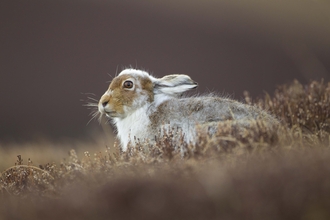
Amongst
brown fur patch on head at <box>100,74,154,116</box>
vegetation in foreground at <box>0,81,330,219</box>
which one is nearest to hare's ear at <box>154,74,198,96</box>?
brown fur patch on head at <box>100,74,154,116</box>

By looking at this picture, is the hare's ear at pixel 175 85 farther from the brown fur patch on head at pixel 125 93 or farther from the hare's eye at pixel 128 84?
the hare's eye at pixel 128 84

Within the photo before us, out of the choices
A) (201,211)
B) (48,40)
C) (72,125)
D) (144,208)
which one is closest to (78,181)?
(144,208)

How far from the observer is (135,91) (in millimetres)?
7637

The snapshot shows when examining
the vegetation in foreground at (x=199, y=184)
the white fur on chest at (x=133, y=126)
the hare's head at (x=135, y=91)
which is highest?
the hare's head at (x=135, y=91)

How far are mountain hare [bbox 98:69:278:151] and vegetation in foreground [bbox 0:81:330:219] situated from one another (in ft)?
2.24

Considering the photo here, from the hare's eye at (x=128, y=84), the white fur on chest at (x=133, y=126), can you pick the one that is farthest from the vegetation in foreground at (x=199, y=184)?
the hare's eye at (x=128, y=84)

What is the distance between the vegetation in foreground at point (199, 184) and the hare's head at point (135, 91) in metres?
1.41

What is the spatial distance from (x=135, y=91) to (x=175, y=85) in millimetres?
616

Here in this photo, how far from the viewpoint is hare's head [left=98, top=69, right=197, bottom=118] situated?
7559mm

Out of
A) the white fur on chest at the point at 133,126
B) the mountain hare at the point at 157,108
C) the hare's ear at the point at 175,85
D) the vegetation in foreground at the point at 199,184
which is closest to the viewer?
the vegetation in foreground at the point at 199,184

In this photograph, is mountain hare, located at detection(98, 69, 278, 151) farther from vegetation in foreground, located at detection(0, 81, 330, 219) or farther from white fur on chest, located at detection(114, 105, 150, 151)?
vegetation in foreground, located at detection(0, 81, 330, 219)

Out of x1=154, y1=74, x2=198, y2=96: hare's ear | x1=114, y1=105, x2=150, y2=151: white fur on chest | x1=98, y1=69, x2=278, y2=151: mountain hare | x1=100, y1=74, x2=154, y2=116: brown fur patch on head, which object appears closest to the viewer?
x1=98, y1=69, x2=278, y2=151: mountain hare

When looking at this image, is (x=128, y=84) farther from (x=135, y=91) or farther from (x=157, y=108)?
(x=157, y=108)

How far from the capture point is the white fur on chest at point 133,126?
23.9 feet
